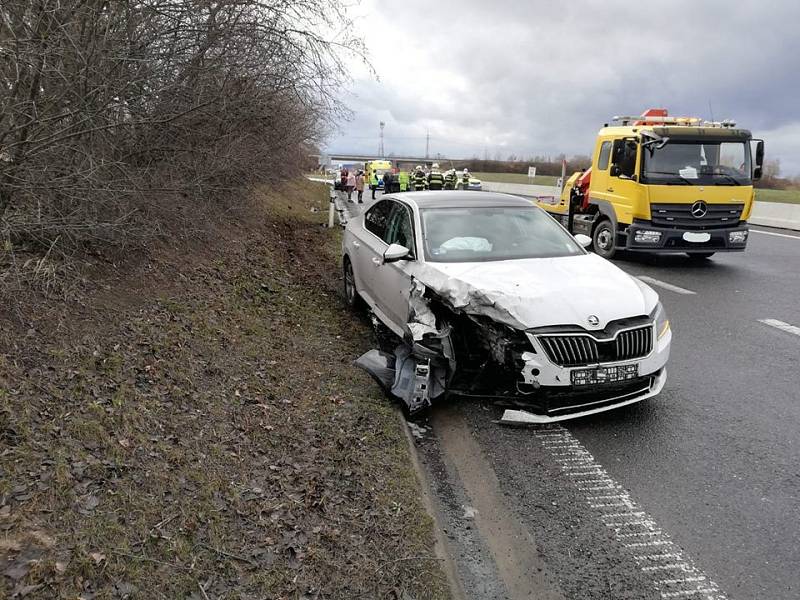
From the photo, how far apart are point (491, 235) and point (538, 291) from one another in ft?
4.85

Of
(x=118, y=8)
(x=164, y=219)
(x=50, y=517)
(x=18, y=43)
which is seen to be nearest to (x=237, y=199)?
(x=164, y=219)

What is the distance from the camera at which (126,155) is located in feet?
20.1

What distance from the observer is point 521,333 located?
425cm

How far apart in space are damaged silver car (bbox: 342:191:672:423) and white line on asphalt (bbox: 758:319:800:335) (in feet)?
10.7

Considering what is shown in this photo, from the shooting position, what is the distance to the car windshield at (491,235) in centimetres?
554

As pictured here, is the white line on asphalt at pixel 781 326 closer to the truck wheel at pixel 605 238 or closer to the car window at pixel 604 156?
the truck wheel at pixel 605 238

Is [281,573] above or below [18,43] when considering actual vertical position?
below

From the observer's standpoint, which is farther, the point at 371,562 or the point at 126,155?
the point at 126,155

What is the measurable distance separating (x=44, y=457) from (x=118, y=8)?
373 cm

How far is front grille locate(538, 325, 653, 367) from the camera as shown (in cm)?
422

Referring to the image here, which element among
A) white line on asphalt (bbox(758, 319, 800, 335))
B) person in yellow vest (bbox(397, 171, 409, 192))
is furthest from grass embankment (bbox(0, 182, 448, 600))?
person in yellow vest (bbox(397, 171, 409, 192))

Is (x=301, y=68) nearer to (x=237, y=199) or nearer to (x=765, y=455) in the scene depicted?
(x=237, y=199)

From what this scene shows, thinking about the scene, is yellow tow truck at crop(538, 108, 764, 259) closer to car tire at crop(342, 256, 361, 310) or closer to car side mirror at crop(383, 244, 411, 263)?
car tire at crop(342, 256, 361, 310)

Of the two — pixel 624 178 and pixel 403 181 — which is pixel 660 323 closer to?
pixel 624 178
